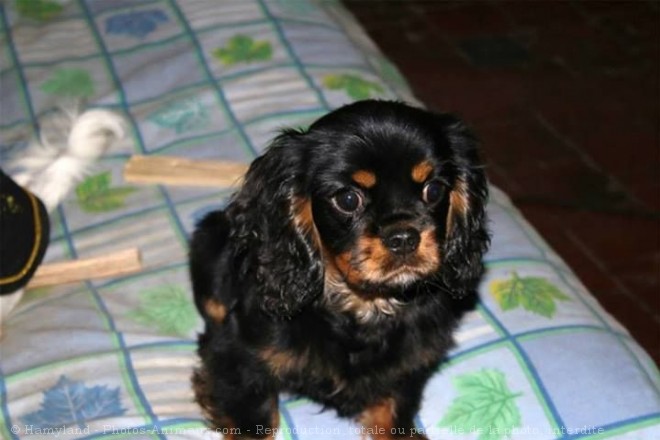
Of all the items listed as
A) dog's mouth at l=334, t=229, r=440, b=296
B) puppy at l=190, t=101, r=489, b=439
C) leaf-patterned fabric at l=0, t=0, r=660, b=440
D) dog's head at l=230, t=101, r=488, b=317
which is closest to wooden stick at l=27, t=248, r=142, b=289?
leaf-patterned fabric at l=0, t=0, r=660, b=440

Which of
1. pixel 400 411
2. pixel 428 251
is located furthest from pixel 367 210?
pixel 400 411

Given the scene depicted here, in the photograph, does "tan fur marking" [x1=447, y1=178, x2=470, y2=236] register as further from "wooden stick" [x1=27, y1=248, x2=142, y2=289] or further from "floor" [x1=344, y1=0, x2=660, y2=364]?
"floor" [x1=344, y1=0, x2=660, y2=364]

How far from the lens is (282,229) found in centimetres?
223

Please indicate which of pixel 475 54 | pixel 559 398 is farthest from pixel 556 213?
pixel 559 398

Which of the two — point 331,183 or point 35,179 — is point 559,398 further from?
point 35,179

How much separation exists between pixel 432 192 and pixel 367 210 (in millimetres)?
162

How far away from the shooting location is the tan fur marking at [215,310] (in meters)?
2.53

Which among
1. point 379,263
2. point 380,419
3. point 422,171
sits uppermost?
point 422,171

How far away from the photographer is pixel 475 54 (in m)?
5.23

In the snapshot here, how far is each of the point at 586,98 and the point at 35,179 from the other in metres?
2.81

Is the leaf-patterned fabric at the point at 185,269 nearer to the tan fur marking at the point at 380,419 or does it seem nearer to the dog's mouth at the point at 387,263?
the tan fur marking at the point at 380,419

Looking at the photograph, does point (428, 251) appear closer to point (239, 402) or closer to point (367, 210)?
point (367, 210)

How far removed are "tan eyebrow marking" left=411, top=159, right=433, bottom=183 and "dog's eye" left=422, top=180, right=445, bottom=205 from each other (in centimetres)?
3

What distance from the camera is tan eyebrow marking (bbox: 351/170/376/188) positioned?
81.7 inches
